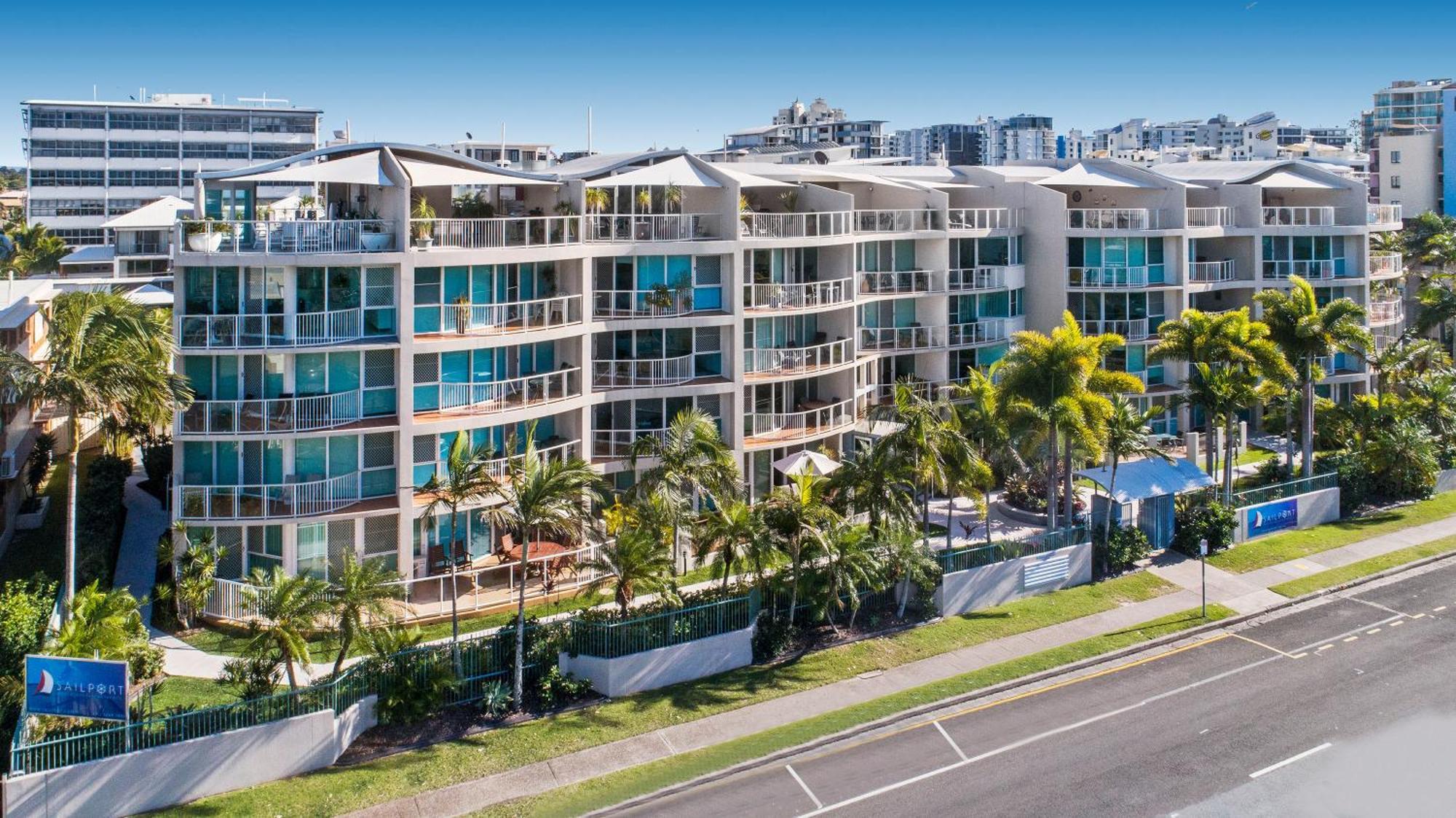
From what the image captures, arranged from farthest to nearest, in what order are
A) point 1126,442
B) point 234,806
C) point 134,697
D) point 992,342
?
point 992,342, point 1126,442, point 134,697, point 234,806

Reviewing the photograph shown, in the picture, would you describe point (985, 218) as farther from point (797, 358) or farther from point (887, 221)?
point (797, 358)

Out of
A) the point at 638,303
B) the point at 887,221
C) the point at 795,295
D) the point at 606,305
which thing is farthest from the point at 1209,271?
the point at 606,305

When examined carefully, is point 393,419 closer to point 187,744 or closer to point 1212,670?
point 187,744

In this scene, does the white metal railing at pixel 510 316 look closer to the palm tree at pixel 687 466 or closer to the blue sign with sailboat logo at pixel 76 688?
the palm tree at pixel 687 466

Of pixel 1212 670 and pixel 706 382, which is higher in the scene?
pixel 706 382

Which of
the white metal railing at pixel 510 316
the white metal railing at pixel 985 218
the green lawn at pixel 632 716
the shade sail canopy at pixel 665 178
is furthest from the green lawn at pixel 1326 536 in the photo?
the white metal railing at pixel 510 316

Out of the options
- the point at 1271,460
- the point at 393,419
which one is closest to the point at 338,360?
the point at 393,419
